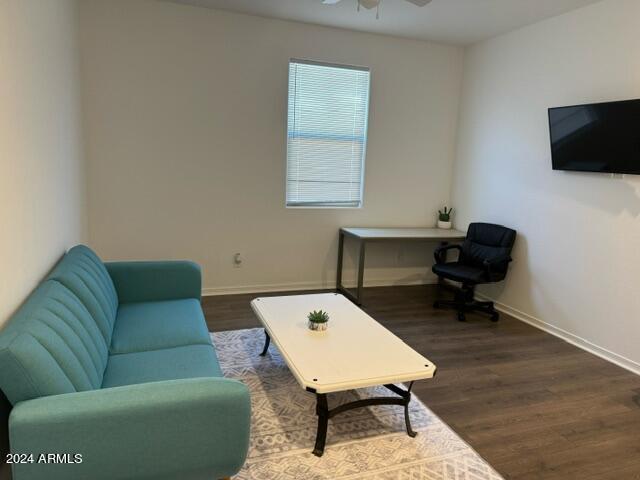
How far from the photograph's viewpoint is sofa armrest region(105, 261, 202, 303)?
2.97 meters

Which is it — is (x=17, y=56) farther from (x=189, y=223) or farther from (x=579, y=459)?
(x=579, y=459)

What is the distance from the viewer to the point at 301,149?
462cm

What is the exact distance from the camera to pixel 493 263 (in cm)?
411

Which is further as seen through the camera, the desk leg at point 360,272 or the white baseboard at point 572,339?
the desk leg at point 360,272

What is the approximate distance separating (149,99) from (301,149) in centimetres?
154

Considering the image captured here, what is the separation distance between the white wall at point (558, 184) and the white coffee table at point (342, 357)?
6.69 ft

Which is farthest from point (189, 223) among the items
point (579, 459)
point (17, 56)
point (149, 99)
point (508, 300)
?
point (579, 459)

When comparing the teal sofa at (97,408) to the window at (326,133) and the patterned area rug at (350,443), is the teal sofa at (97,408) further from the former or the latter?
the window at (326,133)

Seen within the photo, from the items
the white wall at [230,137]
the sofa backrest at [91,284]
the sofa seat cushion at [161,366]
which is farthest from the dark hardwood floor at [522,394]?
the sofa seat cushion at [161,366]

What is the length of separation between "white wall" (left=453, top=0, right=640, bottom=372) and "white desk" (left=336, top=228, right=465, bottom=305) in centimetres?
44

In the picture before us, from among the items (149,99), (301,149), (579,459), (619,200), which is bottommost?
(579,459)

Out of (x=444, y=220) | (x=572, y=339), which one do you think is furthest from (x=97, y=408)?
(x=444, y=220)

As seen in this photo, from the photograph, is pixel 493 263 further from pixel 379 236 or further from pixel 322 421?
pixel 322 421

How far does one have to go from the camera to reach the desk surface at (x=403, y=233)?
4434 millimetres
